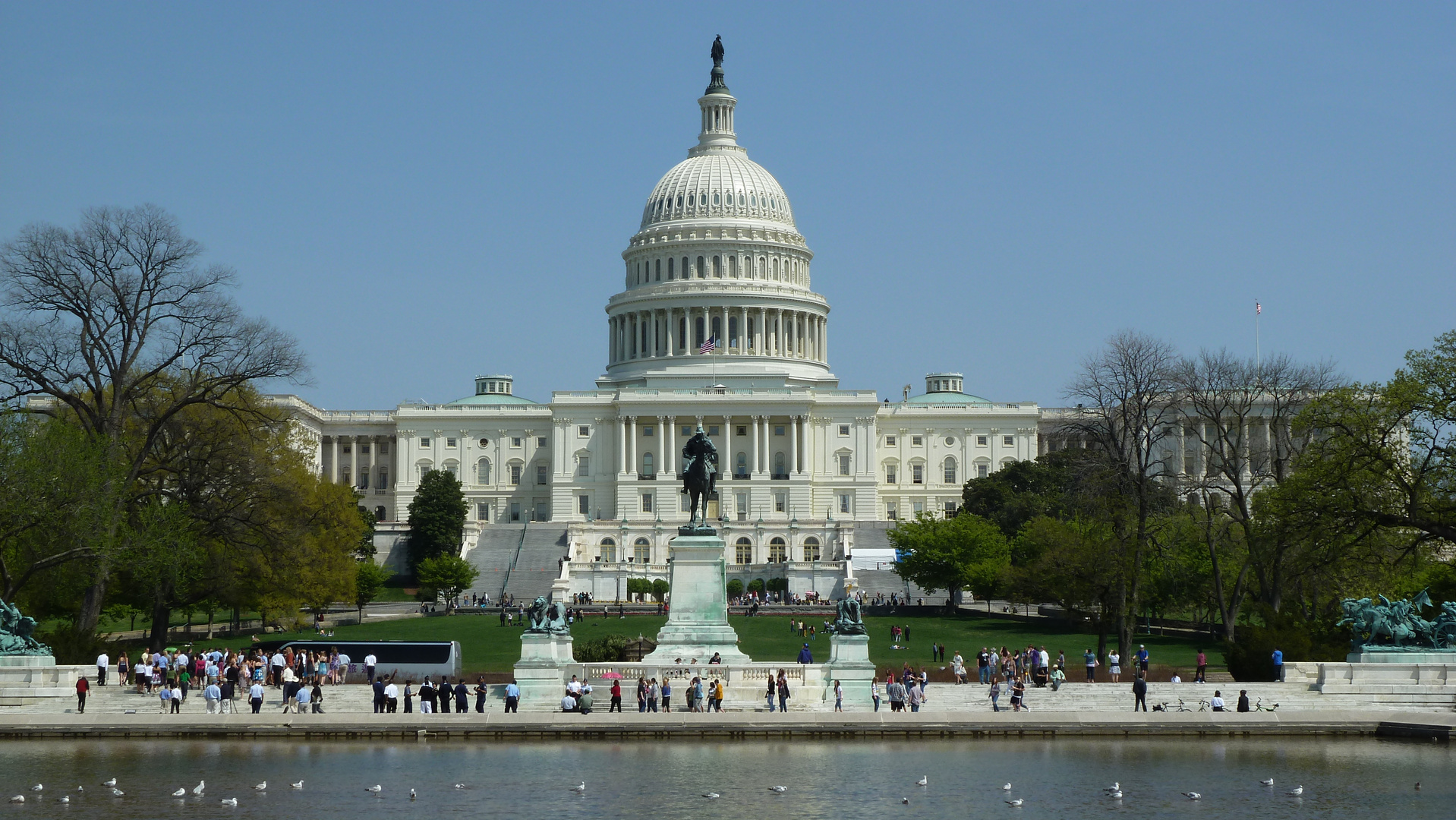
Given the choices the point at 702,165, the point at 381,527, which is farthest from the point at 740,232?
the point at 381,527

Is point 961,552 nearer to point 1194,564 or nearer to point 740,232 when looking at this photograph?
point 1194,564

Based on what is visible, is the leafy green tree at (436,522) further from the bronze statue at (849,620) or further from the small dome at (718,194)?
the bronze statue at (849,620)

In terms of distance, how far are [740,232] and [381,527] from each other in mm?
37217

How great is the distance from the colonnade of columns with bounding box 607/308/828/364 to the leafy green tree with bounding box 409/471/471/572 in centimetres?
2890

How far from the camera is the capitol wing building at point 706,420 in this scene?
13388cm

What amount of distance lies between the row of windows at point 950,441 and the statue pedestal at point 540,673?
332ft

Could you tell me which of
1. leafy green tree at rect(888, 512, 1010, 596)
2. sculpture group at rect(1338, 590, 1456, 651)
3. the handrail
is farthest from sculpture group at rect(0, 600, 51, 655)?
leafy green tree at rect(888, 512, 1010, 596)

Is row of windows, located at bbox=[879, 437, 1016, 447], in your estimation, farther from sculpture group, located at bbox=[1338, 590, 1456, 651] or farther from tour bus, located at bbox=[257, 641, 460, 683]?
sculpture group, located at bbox=[1338, 590, 1456, 651]

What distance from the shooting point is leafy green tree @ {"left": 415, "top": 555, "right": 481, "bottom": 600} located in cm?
9406

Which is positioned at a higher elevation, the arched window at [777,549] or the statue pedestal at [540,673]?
the arched window at [777,549]

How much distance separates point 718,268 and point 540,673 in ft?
342

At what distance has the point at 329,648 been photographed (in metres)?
50.9

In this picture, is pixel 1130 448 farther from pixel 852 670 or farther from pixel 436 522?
pixel 436 522

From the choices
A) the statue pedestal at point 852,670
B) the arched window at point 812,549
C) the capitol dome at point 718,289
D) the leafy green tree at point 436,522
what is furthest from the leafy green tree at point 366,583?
the capitol dome at point 718,289
